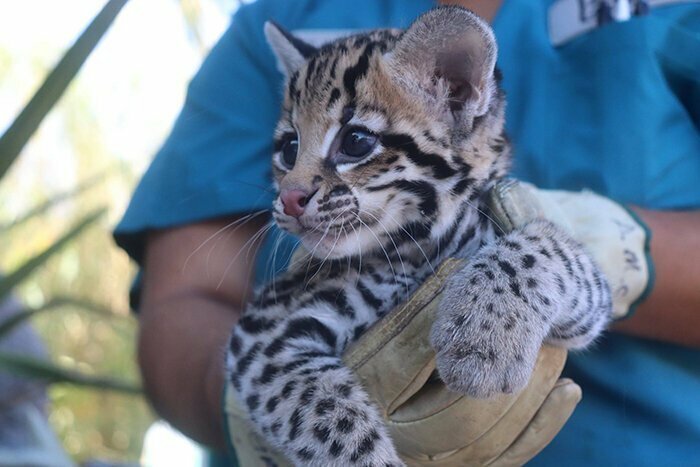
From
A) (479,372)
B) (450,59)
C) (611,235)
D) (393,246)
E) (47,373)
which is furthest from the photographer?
(47,373)

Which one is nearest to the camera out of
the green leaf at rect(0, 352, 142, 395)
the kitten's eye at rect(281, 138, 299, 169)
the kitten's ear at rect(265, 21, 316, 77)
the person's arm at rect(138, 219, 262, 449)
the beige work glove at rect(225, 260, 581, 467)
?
the beige work glove at rect(225, 260, 581, 467)

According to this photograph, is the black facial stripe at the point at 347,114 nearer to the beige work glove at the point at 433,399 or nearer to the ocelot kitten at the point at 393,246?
the ocelot kitten at the point at 393,246

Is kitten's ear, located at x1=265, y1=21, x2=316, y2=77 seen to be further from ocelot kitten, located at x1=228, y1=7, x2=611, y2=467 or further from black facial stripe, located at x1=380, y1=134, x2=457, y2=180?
black facial stripe, located at x1=380, y1=134, x2=457, y2=180

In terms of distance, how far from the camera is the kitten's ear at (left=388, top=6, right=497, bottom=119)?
1.31 meters

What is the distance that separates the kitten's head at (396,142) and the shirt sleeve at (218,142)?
0.56 m

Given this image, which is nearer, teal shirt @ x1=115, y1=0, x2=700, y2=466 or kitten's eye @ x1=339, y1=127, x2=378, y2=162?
kitten's eye @ x1=339, y1=127, x2=378, y2=162

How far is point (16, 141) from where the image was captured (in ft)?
4.98

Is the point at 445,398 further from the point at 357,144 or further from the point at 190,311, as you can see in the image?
the point at 190,311

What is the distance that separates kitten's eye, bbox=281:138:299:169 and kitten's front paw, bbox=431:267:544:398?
1.26 ft

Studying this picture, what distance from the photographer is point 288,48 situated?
1668mm

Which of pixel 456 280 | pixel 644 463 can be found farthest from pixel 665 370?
pixel 456 280

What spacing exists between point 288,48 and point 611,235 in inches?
28.3

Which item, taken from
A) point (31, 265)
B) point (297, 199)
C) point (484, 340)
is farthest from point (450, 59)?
point (31, 265)

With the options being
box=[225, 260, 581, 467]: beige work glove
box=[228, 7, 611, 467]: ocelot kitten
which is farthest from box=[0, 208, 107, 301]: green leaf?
box=[225, 260, 581, 467]: beige work glove
